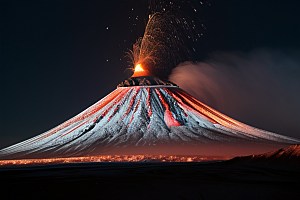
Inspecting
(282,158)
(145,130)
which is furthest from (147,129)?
(282,158)

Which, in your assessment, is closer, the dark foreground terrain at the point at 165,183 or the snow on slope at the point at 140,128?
the dark foreground terrain at the point at 165,183

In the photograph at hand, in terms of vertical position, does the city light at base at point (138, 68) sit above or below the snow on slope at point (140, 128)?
above

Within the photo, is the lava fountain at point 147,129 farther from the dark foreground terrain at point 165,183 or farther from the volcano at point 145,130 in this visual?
the dark foreground terrain at point 165,183

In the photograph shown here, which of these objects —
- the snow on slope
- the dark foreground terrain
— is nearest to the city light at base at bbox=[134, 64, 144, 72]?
the snow on slope

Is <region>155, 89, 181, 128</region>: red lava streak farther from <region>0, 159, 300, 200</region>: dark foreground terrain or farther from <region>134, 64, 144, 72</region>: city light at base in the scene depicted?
<region>0, 159, 300, 200</region>: dark foreground terrain

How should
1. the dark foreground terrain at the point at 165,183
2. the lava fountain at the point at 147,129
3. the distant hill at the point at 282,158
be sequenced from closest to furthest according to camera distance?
the dark foreground terrain at the point at 165,183, the distant hill at the point at 282,158, the lava fountain at the point at 147,129

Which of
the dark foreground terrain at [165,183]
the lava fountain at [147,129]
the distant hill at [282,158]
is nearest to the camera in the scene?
the dark foreground terrain at [165,183]

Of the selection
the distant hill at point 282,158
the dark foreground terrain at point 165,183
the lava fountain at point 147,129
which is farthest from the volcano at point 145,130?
the dark foreground terrain at point 165,183
